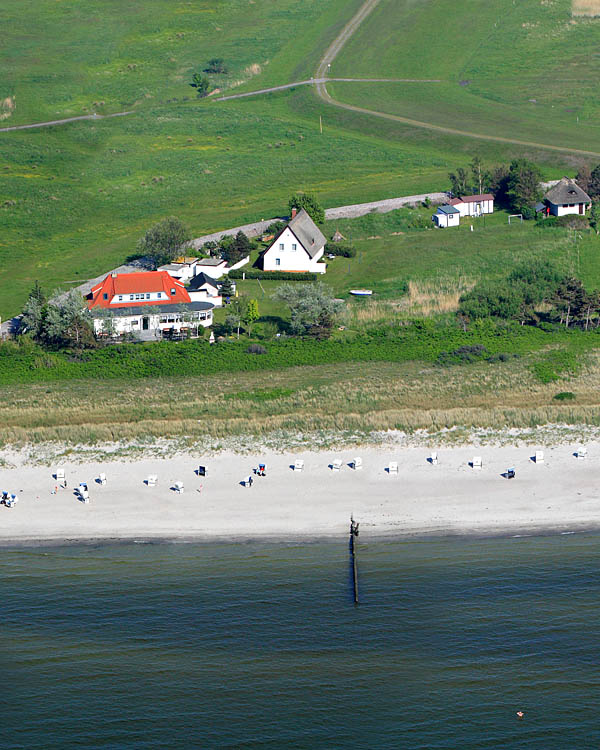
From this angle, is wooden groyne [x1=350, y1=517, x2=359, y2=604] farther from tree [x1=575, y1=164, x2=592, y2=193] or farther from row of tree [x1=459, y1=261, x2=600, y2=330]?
tree [x1=575, y1=164, x2=592, y2=193]

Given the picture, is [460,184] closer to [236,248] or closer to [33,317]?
[236,248]

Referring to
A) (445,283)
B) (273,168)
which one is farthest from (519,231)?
(273,168)

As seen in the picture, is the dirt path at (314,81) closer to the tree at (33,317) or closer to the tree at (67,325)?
the tree at (33,317)

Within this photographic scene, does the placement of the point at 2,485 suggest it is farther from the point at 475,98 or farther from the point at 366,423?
the point at 475,98

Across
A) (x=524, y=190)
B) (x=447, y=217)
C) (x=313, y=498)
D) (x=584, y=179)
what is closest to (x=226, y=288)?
(x=447, y=217)

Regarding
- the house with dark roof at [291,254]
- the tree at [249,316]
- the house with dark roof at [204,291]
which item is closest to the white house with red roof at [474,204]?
the house with dark roof at [291,254]

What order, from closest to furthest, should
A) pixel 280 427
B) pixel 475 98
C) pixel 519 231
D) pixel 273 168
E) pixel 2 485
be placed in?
pixel 2 485 < pixel 280 427 < pixel 519 231 < pixel 273 168 < pixel 475 98
